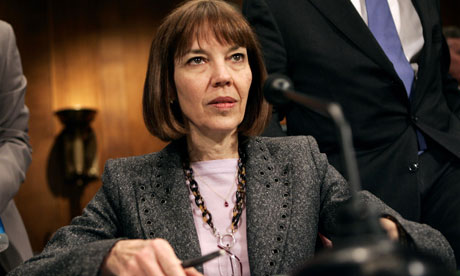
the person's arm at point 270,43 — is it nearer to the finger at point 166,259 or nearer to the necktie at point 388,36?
the necktie at point 388,36

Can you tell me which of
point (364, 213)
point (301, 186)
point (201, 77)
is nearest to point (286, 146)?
point (301, 186)

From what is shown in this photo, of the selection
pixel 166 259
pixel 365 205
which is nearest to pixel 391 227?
pixel 365 205

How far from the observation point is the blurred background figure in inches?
137

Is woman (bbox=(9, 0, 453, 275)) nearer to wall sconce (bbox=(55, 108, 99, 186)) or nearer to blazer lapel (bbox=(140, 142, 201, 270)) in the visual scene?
blazer lapel (bbox=(140, 142, 201, 270))

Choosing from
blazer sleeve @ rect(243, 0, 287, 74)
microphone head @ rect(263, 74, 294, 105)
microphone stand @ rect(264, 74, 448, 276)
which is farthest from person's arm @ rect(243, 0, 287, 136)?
microphone stand @ rect(264, 74, 448, 276)

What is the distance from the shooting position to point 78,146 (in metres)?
5.73

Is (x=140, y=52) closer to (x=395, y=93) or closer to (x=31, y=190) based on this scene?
(x=31, y=190)

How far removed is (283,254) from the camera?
1.44 m

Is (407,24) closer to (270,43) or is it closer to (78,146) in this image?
(270,43)

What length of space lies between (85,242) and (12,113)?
2.86 feet

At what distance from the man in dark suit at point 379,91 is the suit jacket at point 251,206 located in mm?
311

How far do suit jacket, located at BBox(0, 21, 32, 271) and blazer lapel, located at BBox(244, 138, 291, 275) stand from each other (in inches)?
35.3

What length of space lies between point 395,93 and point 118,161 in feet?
3.15

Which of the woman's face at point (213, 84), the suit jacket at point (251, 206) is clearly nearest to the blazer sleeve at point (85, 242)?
the suit jacket at point (251, 206)
